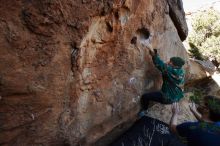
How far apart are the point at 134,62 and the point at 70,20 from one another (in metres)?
1.77

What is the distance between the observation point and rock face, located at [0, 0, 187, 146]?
3.78 meters

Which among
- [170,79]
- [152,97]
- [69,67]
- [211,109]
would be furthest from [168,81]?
[69,67]

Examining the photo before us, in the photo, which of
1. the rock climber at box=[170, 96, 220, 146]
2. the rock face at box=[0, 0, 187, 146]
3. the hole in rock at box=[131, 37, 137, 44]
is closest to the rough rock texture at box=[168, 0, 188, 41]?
the rock face at box=[0, 0, 187, 146]

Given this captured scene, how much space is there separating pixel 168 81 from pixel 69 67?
2.29 m

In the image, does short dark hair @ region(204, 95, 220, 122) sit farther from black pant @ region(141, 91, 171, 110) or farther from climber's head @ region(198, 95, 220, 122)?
black pant @ region(141, 91, 171, 110)

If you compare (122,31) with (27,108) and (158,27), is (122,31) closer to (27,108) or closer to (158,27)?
(158,27)

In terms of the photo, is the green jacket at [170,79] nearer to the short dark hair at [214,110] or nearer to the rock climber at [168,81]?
the rock climber at [168,81]

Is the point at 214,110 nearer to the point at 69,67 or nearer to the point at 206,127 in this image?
the point at 206,127

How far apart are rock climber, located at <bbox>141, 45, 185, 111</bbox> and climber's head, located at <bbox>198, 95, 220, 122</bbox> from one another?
1.77 meters

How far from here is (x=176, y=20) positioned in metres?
7.60

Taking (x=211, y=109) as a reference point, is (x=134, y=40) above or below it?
above

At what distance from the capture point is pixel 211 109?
4047 millimetres

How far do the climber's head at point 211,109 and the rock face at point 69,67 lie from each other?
5.08 ft

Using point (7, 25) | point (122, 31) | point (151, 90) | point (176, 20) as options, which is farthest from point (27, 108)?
point (176, 20)
